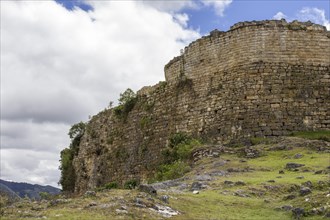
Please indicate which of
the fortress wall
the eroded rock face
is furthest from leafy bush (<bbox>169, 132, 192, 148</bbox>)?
the fortress wall

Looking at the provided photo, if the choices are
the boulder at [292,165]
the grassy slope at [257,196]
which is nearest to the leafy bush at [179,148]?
the grassy slope at [257,196]

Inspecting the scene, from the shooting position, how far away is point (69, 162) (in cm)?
3841

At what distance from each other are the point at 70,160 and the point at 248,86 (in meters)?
20.6

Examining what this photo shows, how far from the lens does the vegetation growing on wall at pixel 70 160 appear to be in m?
37.4

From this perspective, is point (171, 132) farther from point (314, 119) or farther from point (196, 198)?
point (196, 198)

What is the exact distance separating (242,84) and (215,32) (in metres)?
3.39

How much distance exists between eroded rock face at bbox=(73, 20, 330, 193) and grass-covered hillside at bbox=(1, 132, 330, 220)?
2.49 meters

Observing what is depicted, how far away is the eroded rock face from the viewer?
849 inches

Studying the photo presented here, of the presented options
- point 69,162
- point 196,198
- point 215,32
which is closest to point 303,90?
point 215,32

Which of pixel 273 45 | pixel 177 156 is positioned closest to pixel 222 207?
pixel 177 156

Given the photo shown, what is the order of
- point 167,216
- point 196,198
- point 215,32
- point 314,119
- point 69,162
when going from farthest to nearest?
point 69,162 < point 215,32 < point 314,119 < point 196,198 < point 167,216

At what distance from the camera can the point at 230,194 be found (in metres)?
12.1

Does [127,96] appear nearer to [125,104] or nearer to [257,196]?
[125,104]

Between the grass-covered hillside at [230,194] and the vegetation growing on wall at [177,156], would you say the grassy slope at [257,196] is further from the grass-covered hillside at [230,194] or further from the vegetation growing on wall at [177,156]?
the vegetation growing on wall at [177,156]
